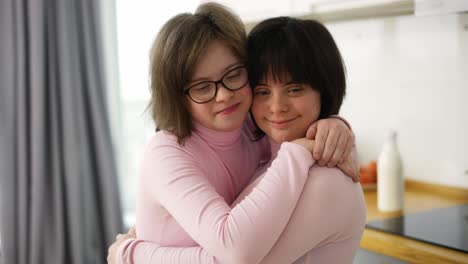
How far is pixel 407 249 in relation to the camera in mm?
1544

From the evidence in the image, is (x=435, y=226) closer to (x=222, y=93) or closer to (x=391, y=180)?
(x=391, y=180)

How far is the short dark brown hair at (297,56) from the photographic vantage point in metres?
1.07

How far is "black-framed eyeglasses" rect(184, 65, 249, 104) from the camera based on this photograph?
1079 millimetres

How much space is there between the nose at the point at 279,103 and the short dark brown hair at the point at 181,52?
0.11 m

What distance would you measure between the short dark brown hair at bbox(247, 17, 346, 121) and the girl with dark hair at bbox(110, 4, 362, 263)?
0.12 feet

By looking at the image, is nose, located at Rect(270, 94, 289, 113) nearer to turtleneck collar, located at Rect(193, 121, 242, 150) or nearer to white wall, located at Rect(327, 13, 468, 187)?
turtleneck collar, located at Rect(193, 121, 242, 150)

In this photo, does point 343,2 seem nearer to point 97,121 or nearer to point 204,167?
point 204,167

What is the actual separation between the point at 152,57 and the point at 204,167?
0.26 meters

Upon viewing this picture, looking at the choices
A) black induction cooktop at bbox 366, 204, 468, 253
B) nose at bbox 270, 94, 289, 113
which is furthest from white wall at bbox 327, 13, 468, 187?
nose at bbox 270, 94, 289, 113

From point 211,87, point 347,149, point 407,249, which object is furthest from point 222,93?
point 407,249

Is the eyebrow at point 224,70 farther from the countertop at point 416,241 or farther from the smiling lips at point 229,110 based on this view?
the countertop at point 416,241

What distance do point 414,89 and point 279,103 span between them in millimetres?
1297

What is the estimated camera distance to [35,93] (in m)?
2.20

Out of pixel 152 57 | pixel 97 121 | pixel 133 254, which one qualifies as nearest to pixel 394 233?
pixel 133 254
